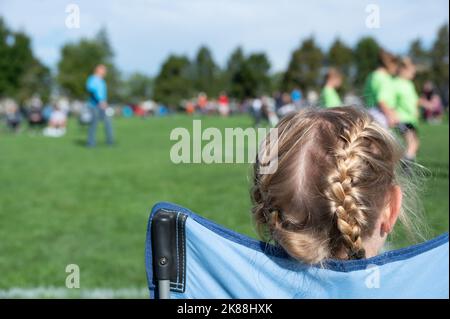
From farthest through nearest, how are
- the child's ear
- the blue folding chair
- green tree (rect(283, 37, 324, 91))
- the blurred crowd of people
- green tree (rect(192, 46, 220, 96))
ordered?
green tree (rect(192, 46, 220, 96)), green tree (rect(283, 37, 324, 91)), the blurred crowd of people, the child's ear, the blue folding chair

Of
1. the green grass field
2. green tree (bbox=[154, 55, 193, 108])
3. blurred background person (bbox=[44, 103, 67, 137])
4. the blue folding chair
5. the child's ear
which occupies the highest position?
green tree (bbox=[154, 55, 193, 108])

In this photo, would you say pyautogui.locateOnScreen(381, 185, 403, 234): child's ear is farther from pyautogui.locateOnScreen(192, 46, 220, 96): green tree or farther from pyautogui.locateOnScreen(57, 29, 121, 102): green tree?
pyautogui.locateOnScreen(192, 46, 220, 96): green tree

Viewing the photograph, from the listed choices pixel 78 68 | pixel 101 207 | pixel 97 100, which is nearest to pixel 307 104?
pixel 101 207

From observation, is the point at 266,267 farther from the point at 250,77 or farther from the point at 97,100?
the point at 250,77

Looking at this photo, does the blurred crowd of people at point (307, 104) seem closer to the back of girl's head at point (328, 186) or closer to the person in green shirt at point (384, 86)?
the person in green shirt at point (384, 86)

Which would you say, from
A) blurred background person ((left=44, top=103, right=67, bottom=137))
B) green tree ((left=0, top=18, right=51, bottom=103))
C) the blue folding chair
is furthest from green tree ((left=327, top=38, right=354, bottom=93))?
the blue folding chair

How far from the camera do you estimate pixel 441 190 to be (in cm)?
682

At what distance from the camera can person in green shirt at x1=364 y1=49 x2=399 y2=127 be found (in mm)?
8211

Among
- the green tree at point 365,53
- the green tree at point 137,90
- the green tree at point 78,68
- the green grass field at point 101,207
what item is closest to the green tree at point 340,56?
the green tree at point 365,53

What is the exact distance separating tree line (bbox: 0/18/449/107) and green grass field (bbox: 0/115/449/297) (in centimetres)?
5077

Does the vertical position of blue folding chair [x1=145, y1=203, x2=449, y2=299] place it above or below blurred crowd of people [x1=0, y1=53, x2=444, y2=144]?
below

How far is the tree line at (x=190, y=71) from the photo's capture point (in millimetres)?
70812
